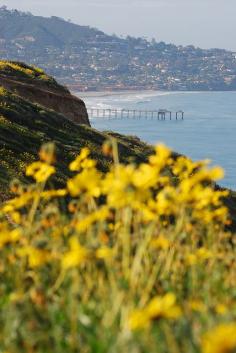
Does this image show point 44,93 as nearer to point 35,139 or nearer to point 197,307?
point 35,139

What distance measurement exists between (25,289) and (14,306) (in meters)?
1.57

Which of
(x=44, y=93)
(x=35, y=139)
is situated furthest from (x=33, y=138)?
(x=44, y=93)

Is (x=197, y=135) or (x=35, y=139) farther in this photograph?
(x=197, y=135)

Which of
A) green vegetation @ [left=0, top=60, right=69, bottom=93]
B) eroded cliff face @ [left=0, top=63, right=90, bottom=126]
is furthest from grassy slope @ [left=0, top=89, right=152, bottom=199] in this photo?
green vegetation @ [left=0, top=60, right=69, bottom=93]

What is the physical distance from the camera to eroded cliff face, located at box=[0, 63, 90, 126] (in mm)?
47031

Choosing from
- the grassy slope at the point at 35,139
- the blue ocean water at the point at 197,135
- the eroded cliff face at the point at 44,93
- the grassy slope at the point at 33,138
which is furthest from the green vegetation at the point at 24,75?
the blue ocean water at the point at 197,135

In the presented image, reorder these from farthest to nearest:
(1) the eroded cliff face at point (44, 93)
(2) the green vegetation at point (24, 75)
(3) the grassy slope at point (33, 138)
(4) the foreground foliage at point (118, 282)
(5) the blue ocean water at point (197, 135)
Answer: (5) the blue ocean water at point (197, 135) → (2) the green vegetation at point (24, 75) → (1) the eroded cliff face at point (44, 93) → (3) the grassy slope at point (33, 138) → (4) the foreground foliage at point (118, 282)

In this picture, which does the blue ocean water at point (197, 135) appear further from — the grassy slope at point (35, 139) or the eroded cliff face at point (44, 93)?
the grassy slope at point (35, 139)

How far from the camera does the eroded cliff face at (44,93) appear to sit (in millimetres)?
47031

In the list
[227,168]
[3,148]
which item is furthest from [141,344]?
[227,168]

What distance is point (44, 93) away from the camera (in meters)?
49.3

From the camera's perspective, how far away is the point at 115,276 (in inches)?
176

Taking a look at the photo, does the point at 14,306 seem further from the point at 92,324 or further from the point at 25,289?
the point at 25,289

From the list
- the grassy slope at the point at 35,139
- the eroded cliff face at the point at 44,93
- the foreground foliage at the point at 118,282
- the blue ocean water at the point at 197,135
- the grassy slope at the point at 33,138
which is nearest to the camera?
the foreground foliage at the point at 118,282
